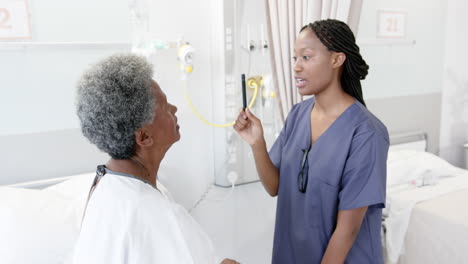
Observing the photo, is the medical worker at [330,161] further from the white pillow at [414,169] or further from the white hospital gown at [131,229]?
the white pillow at [414,169]

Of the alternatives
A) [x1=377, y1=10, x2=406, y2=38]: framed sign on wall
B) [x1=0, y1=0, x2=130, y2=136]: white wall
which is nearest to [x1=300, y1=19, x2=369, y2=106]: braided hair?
[x1=0, y1=0, x2=130, y2=136]: white wall

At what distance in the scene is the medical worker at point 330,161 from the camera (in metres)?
1.04

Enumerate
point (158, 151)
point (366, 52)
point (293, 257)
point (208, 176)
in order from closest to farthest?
point (158, 151) < point (293, 257) < point (208, 176) < point (366, 52)

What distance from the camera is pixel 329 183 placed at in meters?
1.09

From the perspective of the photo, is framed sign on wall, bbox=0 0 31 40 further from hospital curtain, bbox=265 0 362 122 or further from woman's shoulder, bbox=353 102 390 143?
woman's shoulder, bbox=353 102 390 143

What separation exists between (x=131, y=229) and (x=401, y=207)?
1.56m

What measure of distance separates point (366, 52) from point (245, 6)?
90cm

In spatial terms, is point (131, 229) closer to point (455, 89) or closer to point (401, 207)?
point (401, 207)

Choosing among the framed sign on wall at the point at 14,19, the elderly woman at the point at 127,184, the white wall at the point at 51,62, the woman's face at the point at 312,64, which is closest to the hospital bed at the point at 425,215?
the woman's face at the point at 312,64

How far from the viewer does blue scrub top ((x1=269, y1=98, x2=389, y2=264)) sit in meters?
1.04

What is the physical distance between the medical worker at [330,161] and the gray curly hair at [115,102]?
0.49 m

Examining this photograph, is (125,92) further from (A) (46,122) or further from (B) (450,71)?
(B) (450,71)

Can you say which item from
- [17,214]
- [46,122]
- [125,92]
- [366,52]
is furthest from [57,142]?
[366,52]

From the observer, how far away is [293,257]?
4.02 feet
